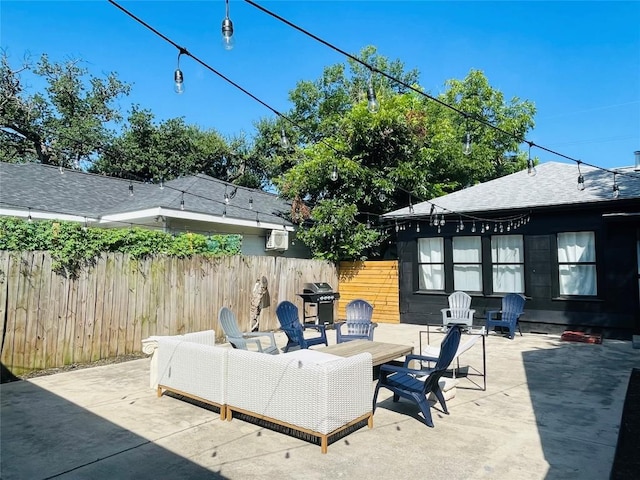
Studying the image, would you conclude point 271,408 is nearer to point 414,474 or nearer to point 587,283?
point 414,474

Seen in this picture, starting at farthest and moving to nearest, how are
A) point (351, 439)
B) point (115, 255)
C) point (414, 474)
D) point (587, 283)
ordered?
point (587, 283) → point (115, 255) → point (351, 439) → point (414, 474)

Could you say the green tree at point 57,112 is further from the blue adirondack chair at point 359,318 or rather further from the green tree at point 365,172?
the blue adirondack chair at point 359,318

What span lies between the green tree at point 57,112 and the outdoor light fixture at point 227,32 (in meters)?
20.0

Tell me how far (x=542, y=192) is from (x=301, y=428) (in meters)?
9.37

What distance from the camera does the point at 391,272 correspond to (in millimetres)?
12414

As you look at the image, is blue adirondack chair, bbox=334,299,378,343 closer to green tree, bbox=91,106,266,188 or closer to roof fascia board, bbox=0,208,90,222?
roof fascia board, bbox=0,208,90,222

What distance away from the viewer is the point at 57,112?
2286cm

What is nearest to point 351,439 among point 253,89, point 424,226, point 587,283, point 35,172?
point 253,89

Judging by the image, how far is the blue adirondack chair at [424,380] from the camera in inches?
158

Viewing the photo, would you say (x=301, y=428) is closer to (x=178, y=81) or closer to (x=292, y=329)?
(x=178, y=81)

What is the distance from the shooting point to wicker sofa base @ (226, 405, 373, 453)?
347 cm

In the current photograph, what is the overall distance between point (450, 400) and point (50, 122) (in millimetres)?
24510

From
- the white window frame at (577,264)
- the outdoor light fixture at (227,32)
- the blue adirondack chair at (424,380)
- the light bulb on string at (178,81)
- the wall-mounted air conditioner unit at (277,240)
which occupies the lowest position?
the blue adirondack chair at (424,380)

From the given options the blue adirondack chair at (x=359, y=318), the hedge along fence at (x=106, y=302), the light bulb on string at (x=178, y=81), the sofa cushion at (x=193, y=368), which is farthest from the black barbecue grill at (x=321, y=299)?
the light bulb on string at (x=178, y=81)
